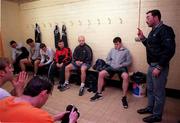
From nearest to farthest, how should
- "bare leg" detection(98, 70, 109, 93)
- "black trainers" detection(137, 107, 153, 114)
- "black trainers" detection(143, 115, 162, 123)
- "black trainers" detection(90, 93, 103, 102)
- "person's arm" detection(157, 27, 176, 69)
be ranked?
"person's arm" detection(157, 27, 176, 69) → "black trainers" detection(143, 115, 162, 123) → "black trainers" detection(137, 107, 153, 114) → "black trainers" detection(90, 93, 103, 102) → "bare leg" detection(98, 70, 109, 93)

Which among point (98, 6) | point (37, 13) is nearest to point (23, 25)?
point (37, 13)

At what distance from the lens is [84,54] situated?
4113 mm

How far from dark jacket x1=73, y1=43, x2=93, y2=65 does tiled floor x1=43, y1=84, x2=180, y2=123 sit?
0.70 m

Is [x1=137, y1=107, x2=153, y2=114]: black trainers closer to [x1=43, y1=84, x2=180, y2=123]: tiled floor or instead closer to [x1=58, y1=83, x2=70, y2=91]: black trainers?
[x1=43, y1=84, x2=180, y2=123]: tiled floor

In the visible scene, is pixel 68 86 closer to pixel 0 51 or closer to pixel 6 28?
pixel 0 51

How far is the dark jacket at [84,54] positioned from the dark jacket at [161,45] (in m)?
1.78

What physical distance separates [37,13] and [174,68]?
3.86 meters

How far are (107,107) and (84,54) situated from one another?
1.45 m

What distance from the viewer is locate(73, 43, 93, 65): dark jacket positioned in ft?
13.4

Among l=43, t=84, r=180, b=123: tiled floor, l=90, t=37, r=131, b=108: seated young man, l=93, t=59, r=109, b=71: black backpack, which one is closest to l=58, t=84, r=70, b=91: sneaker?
l=43, t=84, r=180, b=123: tiled floor

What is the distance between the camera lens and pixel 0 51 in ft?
11.6

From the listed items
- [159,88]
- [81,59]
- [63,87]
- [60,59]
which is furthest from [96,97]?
[60,59]

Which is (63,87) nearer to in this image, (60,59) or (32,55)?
(60,59)

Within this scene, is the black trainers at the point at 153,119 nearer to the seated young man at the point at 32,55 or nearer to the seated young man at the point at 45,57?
the seated young man at the point at 45,57
